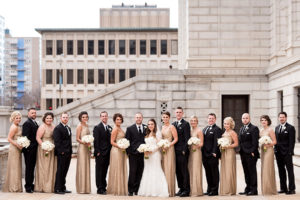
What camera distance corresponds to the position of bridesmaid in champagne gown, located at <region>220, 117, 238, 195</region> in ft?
39.9

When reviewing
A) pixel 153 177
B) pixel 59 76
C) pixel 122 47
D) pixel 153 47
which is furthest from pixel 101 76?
pixel 153 177

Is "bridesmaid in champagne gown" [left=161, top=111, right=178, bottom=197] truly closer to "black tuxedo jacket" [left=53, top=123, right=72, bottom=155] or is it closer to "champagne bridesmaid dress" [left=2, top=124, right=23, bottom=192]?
"black tuxedo jacket" [left=53, top=123, right=72, bottom=155]

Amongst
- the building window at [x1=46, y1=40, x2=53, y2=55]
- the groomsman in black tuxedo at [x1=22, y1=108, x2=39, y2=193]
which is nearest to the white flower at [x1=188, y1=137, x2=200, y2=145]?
the groomsman in black tuxedo at [x1=22, y1=108, x2=39, y2=193]

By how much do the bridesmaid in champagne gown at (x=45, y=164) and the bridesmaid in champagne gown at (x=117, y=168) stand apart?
Result: 1493mm

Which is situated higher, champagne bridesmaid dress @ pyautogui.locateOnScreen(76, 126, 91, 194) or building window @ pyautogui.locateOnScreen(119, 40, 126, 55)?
building window @ pyautogui.locateOnScreen(119, 40, 126, 55)

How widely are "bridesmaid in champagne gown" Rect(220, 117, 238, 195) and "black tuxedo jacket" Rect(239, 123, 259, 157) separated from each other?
0.23 m

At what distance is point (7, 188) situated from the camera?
12477 mm

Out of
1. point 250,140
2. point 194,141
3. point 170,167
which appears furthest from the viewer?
point 250,140

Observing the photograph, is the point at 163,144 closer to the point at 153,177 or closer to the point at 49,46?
the point at 153,177

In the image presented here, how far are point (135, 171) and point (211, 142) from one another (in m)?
2.02

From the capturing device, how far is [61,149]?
12.3 m

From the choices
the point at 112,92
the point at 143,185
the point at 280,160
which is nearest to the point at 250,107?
the point at 112,92

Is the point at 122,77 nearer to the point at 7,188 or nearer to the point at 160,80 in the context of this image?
the point at 160,80

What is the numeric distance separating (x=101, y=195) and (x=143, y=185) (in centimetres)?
105
